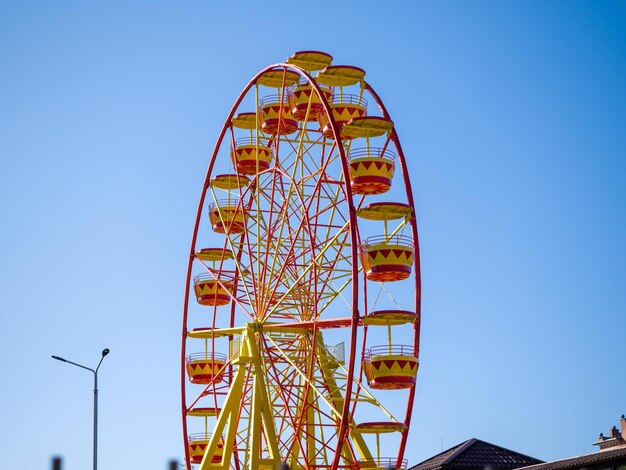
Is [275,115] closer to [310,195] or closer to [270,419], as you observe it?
[310,195]

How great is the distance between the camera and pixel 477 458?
42.2 m

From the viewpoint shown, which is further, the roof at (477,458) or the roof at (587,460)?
the roof at (477,458)

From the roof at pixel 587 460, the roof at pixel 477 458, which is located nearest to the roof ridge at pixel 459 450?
the roof at pixel 477 458

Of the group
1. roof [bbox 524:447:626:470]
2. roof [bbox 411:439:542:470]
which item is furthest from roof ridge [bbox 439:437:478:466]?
roof [bbox 524:447:626:470]

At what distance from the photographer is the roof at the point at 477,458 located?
4150cm

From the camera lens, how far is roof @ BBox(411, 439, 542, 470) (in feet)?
136

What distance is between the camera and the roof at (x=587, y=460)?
32000 mm

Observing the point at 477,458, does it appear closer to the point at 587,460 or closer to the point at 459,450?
the point at 459,450

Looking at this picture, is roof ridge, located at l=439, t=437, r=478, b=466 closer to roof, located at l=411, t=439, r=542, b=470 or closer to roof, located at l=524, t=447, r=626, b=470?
roof, located at l=411, t=439, r=542, b=470

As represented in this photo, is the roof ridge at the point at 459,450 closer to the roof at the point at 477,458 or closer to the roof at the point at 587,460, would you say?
the roof at the point at 477,458

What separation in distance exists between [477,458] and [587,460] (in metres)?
9.33

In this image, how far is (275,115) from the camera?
41250 millimetres

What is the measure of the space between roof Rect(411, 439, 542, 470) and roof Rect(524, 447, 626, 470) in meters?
4.49

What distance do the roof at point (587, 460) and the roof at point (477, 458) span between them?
4.49 meters
